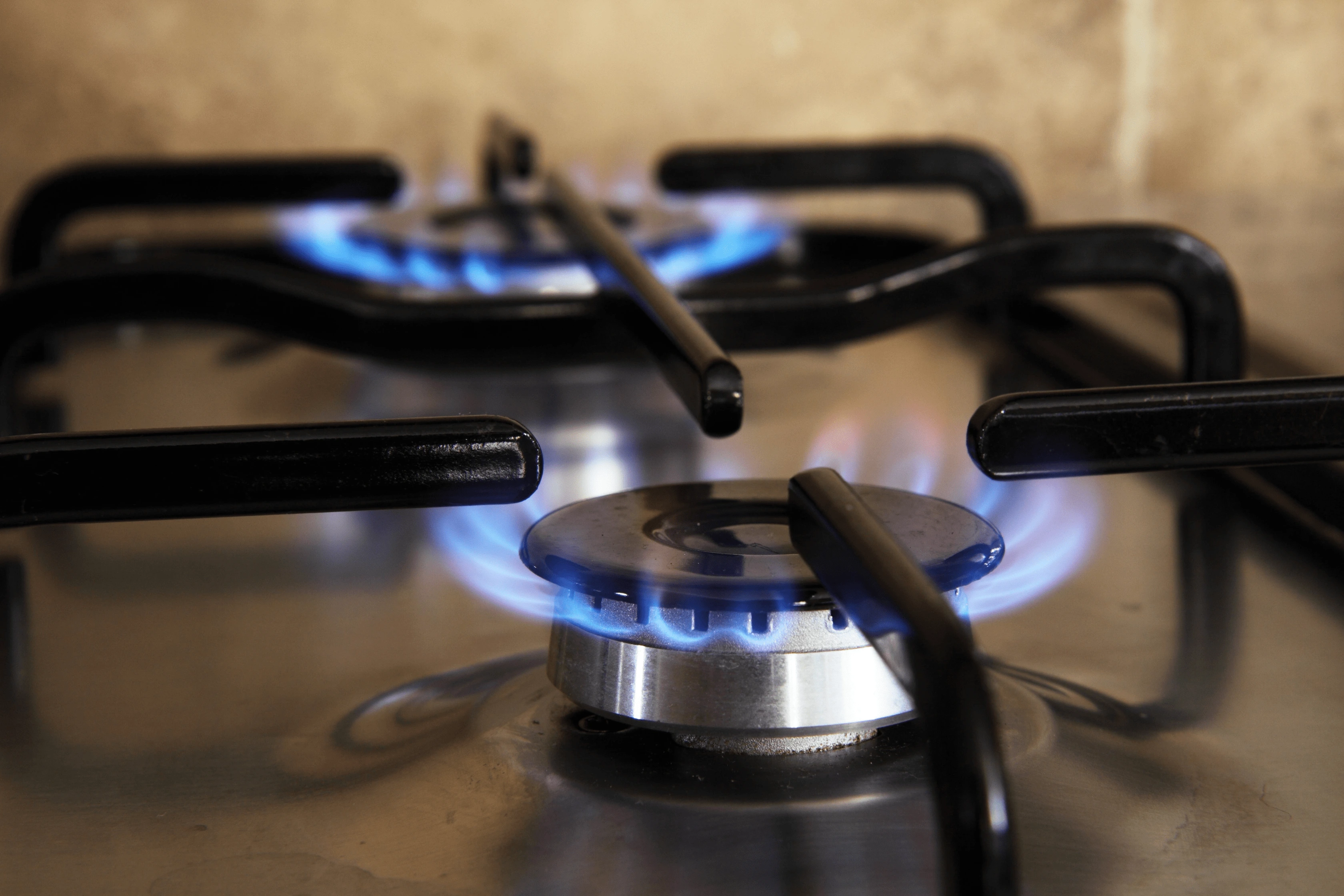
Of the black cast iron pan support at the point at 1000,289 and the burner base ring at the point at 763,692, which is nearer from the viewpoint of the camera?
the burner base ring at the point at 763,692

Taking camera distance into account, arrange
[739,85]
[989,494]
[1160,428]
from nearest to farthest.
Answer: [1160,428], [989,494], [739,85]

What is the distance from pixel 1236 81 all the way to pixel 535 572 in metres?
1.15

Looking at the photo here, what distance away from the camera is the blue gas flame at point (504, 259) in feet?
2.52

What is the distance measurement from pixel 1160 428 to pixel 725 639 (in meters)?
0.13

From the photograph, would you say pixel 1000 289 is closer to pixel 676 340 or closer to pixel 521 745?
pixel 676 340

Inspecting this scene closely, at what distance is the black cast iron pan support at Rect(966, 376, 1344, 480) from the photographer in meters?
0.32

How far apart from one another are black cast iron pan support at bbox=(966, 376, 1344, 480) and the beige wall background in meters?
0.72

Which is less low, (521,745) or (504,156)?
(504,156)

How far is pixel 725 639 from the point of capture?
1.02 ft

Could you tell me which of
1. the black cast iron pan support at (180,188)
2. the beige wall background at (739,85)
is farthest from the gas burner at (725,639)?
the beige wall background at (739,85)

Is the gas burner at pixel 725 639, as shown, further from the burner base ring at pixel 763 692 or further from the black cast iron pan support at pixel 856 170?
the black cast iron pan support at pixel 856 170

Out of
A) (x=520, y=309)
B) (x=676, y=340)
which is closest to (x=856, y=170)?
(x=520, y=309)

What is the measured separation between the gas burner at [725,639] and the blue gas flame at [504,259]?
13.4 inches

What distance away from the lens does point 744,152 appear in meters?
0.93
